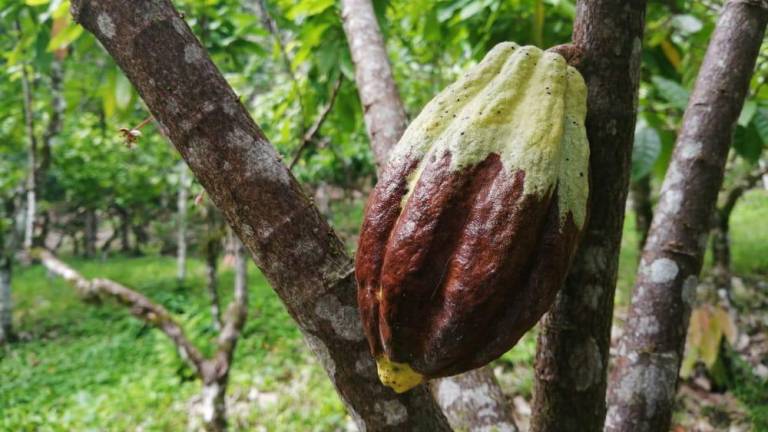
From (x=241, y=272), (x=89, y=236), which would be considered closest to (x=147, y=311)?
(x=241, y=272)

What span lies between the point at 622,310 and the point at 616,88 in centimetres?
370

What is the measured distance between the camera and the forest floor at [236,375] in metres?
2.77

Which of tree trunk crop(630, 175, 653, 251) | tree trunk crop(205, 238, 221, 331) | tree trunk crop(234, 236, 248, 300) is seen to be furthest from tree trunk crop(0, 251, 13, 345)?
tree trunk crop(630, 175, 653, 251)

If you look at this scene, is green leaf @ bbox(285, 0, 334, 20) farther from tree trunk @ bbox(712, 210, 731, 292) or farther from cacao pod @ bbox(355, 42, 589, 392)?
tree trunk @ bbox(712, 210, 731, 292)

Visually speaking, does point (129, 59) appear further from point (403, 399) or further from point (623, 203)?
point (623, 203)

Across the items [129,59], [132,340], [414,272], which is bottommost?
[132,340]

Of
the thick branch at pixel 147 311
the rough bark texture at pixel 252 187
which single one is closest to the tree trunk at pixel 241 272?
the thick branch at pixel 147 311

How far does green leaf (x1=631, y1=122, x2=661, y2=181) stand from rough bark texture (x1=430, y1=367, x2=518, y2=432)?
74cm

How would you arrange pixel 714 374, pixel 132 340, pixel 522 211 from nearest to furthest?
1. pixel 522 211
2. pixel 714 374
3. pixel 132 340

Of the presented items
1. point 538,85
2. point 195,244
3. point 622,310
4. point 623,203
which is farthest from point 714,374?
point 195,244

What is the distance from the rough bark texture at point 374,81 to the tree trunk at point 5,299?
17.1 feet

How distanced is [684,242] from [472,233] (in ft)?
1.95

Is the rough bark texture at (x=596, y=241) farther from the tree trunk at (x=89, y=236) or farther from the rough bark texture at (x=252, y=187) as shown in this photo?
the tree trunk at (x=89, y=236)

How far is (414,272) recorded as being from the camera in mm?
651
